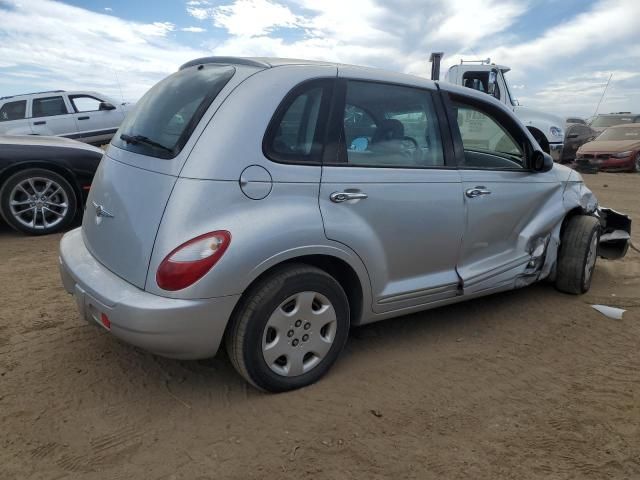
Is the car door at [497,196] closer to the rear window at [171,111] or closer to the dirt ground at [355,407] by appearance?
the dirt ground at [355,407]

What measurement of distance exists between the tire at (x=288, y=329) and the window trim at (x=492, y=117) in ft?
4.35

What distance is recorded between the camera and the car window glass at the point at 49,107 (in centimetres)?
1109

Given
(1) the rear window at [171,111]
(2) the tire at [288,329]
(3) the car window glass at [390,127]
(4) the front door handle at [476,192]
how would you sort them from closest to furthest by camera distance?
(2) the tire at [288,329], (1) the rear window at [171,111], (3) the car window glass at [390,127], (4) the front door handle at [476,192]

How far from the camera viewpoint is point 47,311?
3.80m

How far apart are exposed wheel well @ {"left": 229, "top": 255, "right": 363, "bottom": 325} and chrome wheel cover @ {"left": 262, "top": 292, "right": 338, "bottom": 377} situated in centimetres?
19

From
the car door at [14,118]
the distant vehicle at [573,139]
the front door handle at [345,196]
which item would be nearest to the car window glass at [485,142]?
the front door handle at [345,196]

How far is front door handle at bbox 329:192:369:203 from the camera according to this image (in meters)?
2.76

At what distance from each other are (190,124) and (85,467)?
165cm

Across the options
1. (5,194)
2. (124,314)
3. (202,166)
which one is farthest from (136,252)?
(5,194)

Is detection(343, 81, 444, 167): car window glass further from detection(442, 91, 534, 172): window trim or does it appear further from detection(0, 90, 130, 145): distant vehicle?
detection(0, 90, 130, 145): distant vehicle

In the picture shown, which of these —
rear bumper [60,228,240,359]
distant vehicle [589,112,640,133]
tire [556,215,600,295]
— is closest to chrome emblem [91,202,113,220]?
rear bumper [60,228,240,359]

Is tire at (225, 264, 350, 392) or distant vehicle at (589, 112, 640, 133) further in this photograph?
distant vehicle at (589, 112, 640, 133)

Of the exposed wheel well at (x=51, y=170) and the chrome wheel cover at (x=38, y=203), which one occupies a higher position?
the exposed wheel well at (x=51, y=170)

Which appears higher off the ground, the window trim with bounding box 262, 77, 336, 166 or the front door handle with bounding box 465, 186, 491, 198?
the window trim with bounding box 262, 77, 336, 166
